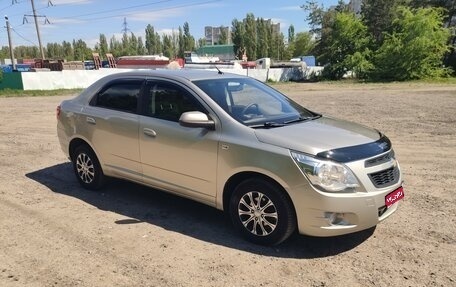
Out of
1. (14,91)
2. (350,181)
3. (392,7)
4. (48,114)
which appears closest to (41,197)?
(350,181)

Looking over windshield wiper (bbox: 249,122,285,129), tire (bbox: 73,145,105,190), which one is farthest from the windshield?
tire (bbox: 73,145,105,190)

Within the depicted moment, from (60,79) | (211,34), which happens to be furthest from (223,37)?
(60,79)

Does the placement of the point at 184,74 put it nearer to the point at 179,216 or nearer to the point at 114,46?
the point at 179,216

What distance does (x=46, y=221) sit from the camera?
16.6 feet

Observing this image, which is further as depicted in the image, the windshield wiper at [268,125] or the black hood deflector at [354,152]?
the windshield wiper at [268,125]

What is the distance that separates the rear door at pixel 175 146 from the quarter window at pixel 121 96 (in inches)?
9.0

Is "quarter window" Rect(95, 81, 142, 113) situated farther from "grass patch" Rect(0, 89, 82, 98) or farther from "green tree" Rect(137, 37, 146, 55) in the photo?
"green tree" Rect(137, 37, 146, 55)

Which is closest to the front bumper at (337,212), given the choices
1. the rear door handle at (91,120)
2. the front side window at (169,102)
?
the front side window at (169,102)

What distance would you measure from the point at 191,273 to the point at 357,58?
1840 inches

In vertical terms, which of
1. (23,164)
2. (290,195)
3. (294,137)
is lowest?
(23,164)

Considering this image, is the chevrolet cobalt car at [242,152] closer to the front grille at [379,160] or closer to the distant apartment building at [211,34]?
the front grille at [379,160]

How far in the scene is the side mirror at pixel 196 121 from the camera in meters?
4.48

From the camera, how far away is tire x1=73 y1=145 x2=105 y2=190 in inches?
238

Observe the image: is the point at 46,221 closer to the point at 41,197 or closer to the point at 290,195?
the point at 41,197
